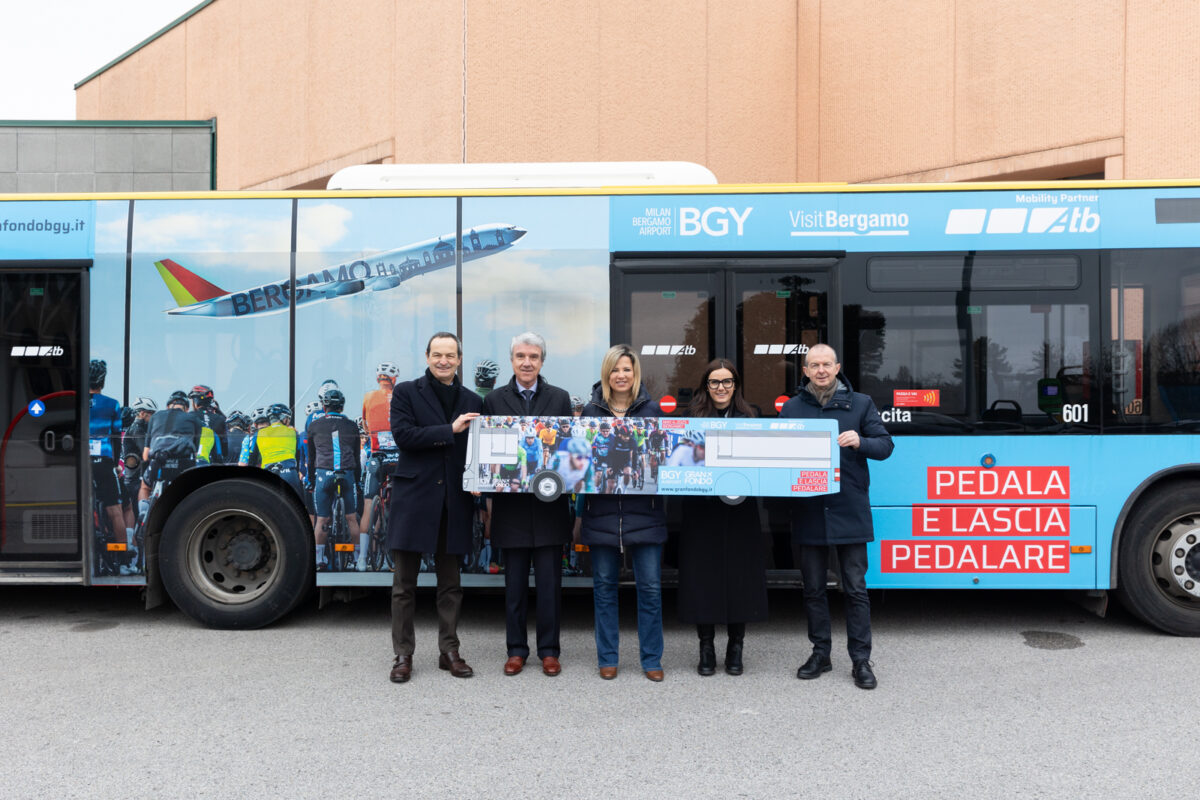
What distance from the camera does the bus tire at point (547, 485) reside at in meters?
4.73

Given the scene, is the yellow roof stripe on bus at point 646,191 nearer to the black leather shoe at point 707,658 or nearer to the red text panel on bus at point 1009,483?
the red text panel on bus at point 1009,483

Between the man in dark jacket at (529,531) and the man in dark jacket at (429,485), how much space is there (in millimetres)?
214

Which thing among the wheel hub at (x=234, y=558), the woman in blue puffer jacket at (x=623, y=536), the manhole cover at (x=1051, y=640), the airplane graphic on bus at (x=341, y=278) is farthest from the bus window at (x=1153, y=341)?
the wheel hub at (x=234, y=558)

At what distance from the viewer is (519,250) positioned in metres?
5.65

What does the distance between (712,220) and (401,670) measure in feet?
11.4

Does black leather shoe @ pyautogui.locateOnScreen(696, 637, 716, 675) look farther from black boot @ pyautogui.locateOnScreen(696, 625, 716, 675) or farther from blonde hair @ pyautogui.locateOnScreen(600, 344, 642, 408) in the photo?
blonde hair @ pyautogui.locateOnScreen(600, 344, 642, 408)

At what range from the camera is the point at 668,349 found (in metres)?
5.58

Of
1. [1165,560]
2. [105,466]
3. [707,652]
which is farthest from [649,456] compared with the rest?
[105,466]

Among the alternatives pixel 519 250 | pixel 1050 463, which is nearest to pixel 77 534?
pixel 519 250

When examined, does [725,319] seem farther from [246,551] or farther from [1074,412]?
[246,551]

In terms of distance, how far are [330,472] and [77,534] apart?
6.14ft

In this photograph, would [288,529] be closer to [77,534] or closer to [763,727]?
[77,534]

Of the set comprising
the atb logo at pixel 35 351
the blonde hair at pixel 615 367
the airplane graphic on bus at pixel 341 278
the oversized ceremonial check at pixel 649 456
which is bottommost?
the oversized ceremonial check at pixel 649 456

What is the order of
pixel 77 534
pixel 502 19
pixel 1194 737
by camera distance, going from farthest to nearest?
pixel 502 19 < pixel 77 534 < pixel 1194 737
